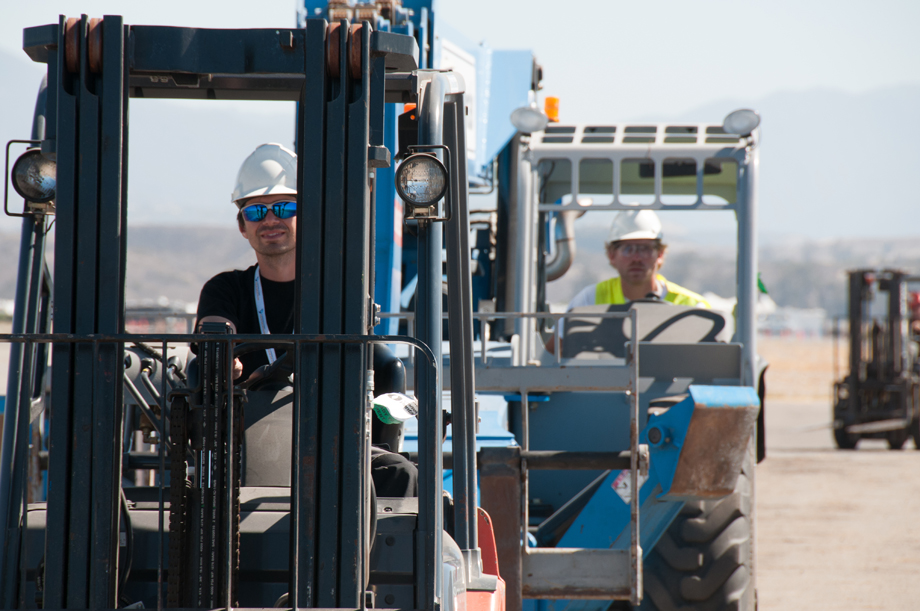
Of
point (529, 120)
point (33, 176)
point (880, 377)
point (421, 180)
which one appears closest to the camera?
point (421, 180)

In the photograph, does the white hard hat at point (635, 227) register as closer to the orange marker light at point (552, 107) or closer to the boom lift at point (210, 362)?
the orange marker light at point (552, 107)

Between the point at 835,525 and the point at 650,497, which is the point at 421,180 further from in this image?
the point at 835,525

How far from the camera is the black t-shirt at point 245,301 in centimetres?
363

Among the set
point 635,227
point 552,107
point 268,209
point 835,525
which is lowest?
point 835,525

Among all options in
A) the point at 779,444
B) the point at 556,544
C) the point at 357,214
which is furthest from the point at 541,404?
the point at 779,444

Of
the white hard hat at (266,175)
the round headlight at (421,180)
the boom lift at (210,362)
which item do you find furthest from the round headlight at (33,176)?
the white hard hat at (266,175)

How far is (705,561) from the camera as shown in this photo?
4.98 m

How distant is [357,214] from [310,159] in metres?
0.19

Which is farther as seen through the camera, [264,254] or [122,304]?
[264,254]

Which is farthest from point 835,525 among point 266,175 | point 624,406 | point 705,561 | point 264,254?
point 266,175

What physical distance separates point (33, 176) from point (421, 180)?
43.8 inches

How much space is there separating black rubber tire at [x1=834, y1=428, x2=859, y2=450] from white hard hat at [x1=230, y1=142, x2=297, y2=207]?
18.3 meters

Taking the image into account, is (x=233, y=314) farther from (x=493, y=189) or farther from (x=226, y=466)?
(x=493, y=189)

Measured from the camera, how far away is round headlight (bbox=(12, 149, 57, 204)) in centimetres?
275
